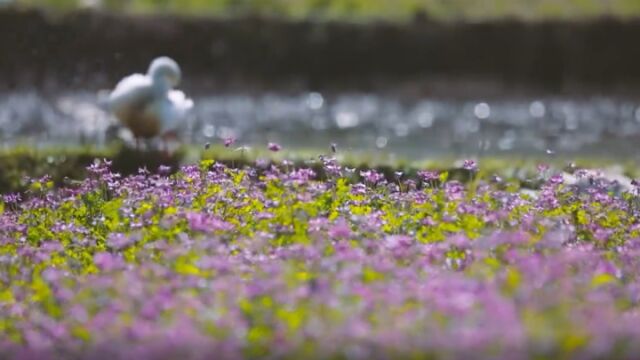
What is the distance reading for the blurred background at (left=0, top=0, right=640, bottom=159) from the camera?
17.0 metres

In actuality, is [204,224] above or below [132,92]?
below

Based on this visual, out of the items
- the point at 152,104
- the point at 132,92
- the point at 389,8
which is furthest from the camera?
the point at 389,8

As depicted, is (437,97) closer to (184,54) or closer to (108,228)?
(184,54)

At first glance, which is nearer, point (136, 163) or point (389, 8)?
point (136, 163)

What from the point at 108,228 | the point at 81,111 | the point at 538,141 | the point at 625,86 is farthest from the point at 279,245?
the point at 625,86

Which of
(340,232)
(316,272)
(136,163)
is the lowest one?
(316,272)

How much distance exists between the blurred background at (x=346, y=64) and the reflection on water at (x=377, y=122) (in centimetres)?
4

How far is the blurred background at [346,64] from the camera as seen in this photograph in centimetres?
1695

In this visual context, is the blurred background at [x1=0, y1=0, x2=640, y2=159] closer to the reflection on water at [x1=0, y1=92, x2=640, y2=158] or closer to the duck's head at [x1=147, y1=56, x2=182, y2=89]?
the reflection on water at [x1=0, y1=92, x2=640, y2=158]

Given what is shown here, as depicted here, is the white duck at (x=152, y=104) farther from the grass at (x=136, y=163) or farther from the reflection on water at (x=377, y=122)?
the reflection on water at (x=377, y=122)

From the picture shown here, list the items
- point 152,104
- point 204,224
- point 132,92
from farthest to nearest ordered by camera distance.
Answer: point 132,92, point 152,104, point 204,224

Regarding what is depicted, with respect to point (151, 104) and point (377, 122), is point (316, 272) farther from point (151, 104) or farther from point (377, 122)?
point (377, 122)

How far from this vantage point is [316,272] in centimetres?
478

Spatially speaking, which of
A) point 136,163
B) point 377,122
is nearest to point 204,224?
point 136,163
